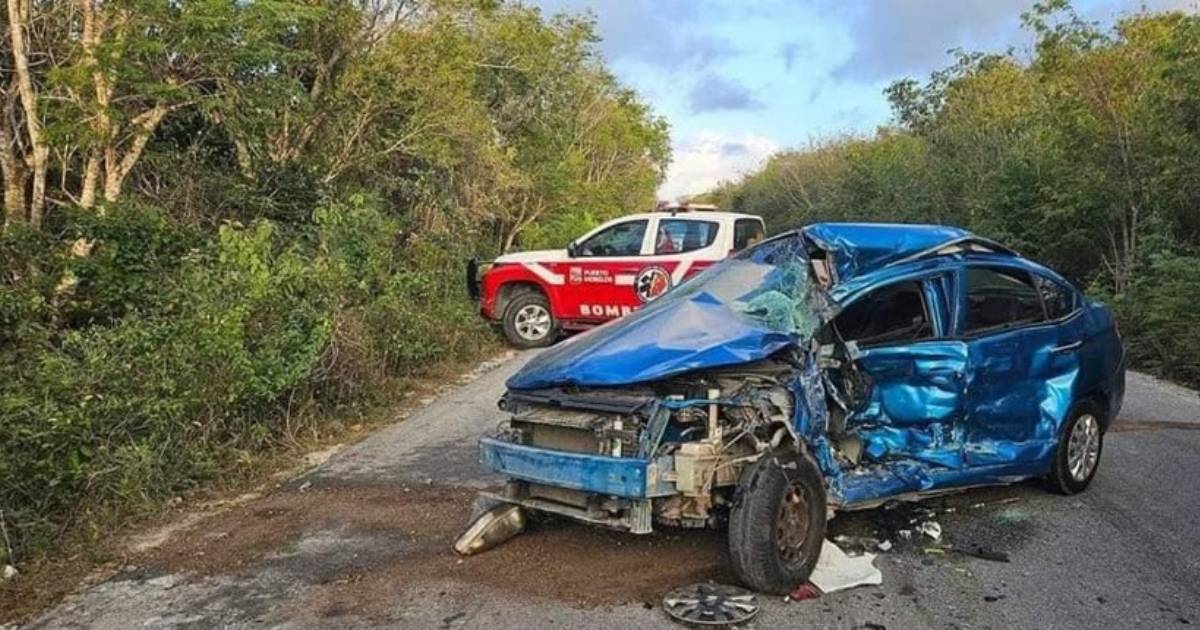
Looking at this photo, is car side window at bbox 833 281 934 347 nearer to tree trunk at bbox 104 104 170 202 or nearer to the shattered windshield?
the shattered windshield

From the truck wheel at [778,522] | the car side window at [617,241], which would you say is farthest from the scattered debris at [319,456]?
the car side window at [617,241]

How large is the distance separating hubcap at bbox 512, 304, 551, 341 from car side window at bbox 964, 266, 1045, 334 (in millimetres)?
7972

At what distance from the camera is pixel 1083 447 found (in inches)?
243

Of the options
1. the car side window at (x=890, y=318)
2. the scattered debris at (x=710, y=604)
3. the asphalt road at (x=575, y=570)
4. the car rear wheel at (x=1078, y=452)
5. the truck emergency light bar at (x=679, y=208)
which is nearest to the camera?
the scattered debris at (x=710, y=604)

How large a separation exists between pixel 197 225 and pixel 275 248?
42.2 inches

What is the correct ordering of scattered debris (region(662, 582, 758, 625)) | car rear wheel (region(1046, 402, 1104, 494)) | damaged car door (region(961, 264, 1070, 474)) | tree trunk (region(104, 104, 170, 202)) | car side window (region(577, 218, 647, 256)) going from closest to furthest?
scattered debris (region(662, 582, 758, 625)) → damaged car door (region(961, 264, 1070, 474)) → car rear wheel (region(1046, 402, 1104, 494)) → tree trunk (region(104, 104, 170, 202)) → car side window (region(577, 218, 647, 256))

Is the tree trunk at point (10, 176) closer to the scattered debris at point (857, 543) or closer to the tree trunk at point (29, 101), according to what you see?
the tree trunk at point (29, 101)

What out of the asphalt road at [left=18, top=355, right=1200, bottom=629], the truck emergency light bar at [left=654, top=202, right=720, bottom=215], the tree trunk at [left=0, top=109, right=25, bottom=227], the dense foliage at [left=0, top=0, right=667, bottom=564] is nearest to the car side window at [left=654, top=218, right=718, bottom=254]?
the truck emergency light bar at [left=654, top=202, right=720, bottom=215]

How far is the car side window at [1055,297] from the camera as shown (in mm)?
6227

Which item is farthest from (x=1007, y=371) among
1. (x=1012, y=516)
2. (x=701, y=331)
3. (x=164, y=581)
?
(x=164, y=581)

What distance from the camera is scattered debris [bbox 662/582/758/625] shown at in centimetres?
411

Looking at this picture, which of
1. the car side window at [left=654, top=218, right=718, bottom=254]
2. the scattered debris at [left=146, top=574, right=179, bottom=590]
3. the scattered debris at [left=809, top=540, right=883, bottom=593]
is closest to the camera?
the scattered debris at [left=809, top=540, right=883, bottom=593]

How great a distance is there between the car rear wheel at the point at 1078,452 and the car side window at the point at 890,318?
1311mm

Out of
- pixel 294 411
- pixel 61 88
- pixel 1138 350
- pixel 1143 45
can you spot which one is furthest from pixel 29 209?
pixel 1143 45
